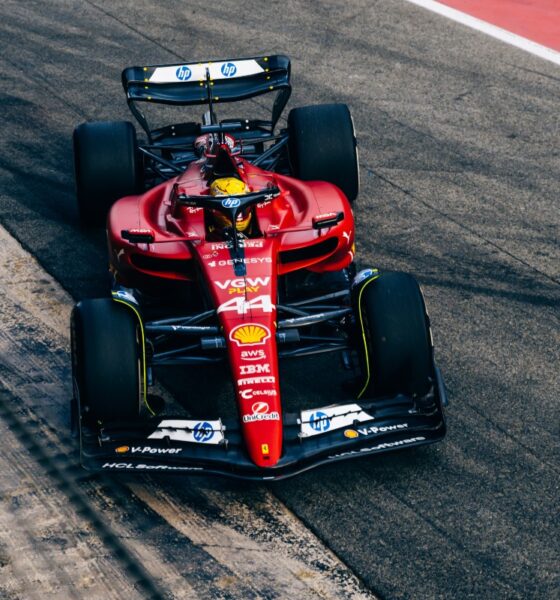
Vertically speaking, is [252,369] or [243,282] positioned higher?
[243,282]

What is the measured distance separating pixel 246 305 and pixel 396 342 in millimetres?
1071

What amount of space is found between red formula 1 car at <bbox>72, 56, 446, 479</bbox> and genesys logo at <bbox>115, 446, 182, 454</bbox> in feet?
0.04

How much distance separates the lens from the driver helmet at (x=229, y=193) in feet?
31.1

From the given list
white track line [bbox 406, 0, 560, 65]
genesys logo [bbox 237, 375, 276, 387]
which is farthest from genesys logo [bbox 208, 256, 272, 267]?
white track line [bbox 406, 0, 560, 65]

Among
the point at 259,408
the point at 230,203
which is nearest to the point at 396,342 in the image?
the point at 259,408

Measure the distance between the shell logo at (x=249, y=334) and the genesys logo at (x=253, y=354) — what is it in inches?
2.6

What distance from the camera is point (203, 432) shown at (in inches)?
321

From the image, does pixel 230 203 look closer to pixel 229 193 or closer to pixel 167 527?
pixel 229 193

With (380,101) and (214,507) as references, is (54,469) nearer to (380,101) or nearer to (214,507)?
(214,507)

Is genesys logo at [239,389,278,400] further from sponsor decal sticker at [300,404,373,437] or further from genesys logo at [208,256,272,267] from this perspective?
genesys logo at [208,256,272,267]

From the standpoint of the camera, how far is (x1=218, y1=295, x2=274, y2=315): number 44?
344 inches

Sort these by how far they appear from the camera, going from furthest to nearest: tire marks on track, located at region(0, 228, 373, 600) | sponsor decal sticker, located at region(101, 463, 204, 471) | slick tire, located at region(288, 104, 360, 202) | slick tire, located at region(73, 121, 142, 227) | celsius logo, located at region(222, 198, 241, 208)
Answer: slick tire, located at region(288, 104, 360, 202) < slick tire, located at region(73, 121, 142, 227) < celsius logo, located at region(222, 198, 241, 208) < sponsor decal sticker, located at region(101, 463, 204, 471) < tire marks on track, located at region(0, 228, 373, 600)

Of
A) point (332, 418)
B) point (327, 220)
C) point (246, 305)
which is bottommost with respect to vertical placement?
point (332, 418)

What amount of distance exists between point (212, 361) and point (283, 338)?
522mm
